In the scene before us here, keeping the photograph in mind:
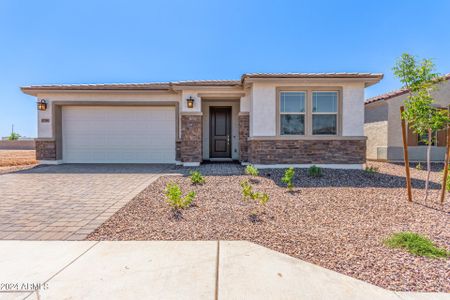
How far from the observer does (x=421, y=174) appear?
873 centimetres

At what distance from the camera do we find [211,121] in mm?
11969

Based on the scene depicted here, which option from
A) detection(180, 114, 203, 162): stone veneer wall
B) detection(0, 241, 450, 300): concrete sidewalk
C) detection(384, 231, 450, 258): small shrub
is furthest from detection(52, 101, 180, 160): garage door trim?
detection(384, 231, 450, 258): small shrub

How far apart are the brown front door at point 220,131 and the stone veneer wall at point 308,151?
3206 millimetres

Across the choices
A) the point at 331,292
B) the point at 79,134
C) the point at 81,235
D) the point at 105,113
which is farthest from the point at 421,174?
the point at 79,134

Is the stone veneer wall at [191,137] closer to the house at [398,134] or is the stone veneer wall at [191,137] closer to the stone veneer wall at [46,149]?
the stone veneer wall at [46,149]

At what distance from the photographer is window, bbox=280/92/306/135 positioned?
29.5 feet

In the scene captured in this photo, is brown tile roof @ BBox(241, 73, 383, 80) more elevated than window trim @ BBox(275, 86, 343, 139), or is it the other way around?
brown tile roof @ BBox(241, 73, 383, 80)

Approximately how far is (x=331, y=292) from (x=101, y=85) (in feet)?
37.9

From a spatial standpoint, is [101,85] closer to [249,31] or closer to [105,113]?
[105,113]

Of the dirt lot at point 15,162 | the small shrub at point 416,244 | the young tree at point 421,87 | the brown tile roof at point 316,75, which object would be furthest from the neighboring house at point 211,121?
the small shrub at point 416,244

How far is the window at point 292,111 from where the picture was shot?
899 centimetres

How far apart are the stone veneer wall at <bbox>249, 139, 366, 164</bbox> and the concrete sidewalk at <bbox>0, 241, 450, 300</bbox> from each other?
5.95 metres

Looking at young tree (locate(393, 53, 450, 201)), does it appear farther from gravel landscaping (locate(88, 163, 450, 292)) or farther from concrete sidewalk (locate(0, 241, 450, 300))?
concrete sidewalk (locate(0, 241, 450, 300))

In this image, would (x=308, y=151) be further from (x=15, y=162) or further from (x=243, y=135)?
(x=15, y=162)
